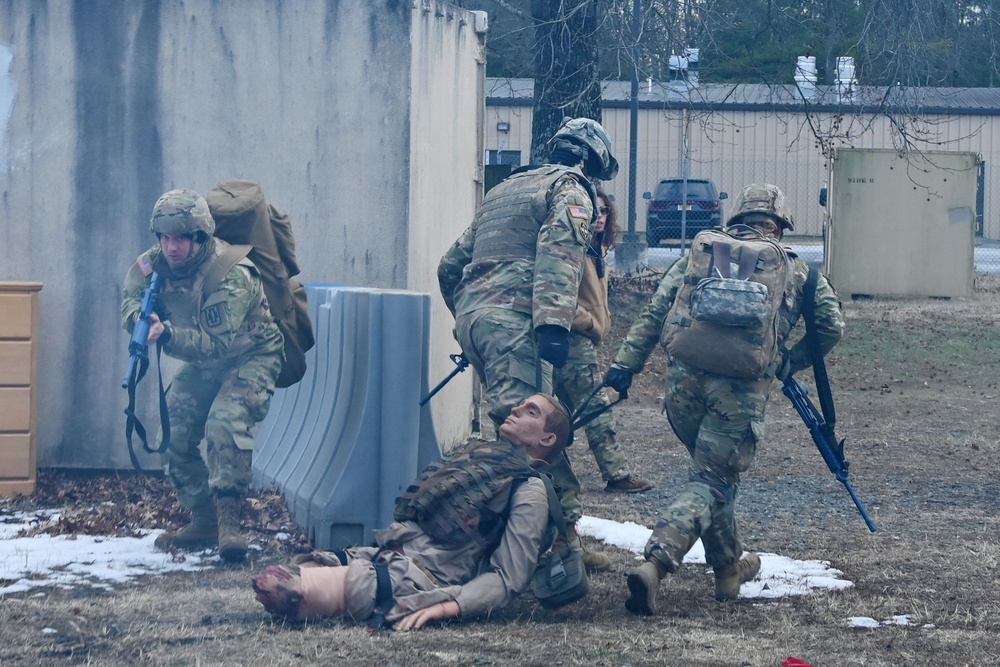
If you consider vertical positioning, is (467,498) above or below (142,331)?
below

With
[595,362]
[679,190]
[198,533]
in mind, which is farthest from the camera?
[679,190]

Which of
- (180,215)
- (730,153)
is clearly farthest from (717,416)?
→ (730,153)

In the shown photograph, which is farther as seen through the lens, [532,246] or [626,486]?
[626,486]

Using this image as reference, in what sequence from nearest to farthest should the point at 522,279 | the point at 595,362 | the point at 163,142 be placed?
1. the point at 522,279
2. the point at 595,362
3. the point at 163,142

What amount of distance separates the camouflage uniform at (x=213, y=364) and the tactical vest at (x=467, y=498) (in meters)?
1.20

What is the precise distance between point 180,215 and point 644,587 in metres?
2.51

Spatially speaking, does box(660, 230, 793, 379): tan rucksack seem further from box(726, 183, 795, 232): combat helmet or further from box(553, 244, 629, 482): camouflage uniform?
box(553, 244, 629, 482): camouflage uniform

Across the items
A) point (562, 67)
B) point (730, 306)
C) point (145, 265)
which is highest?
point (562, 67)

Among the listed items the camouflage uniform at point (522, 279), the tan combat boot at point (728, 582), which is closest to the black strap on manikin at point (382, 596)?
the camouflage uniform at point (522, 279)

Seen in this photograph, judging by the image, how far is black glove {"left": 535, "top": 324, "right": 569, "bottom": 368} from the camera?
5238mm

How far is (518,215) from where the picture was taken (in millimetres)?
5586

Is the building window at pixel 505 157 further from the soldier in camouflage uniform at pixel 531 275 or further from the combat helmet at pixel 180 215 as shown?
the combat helmet at pixel 180 215

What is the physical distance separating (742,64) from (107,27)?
22.0 ft

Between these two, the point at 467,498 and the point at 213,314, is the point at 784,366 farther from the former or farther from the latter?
the point at 213,314
